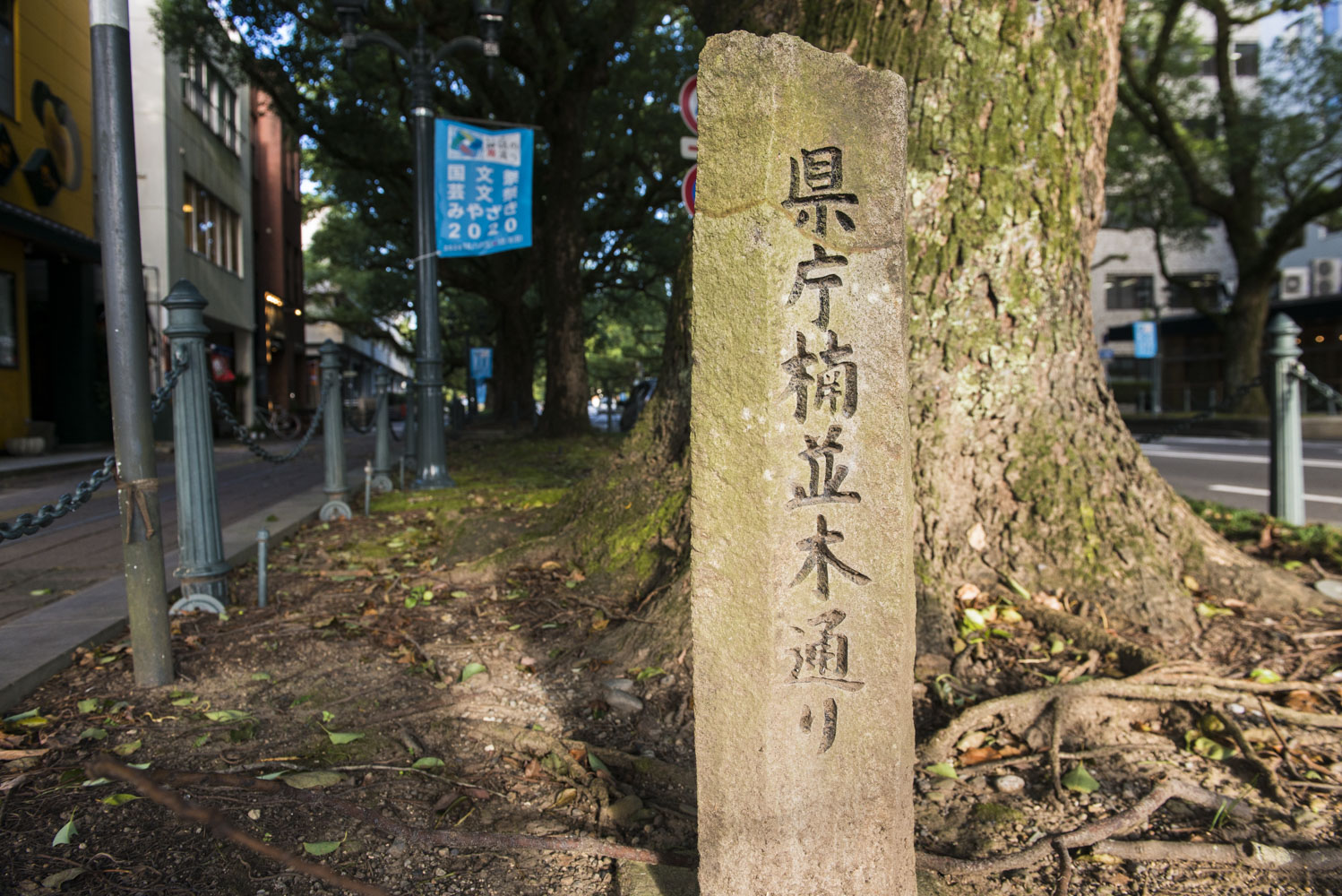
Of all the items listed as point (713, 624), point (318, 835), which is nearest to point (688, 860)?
point (713, 624)

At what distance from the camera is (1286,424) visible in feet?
18.5

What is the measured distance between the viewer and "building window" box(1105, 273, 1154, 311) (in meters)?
38.1

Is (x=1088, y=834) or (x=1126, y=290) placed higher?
(x=1126, y=290)

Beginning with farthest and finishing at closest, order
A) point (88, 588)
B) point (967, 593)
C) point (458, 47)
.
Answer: point (458, 47) < point (88, 588) < point (967, 593)

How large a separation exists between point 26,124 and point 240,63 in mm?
3289

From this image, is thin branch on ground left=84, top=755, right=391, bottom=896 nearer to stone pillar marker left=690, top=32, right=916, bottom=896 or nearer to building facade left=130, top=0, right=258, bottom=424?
stone pillar marker left=690, top=32, right=916, bottom=896

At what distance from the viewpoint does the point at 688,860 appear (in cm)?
225

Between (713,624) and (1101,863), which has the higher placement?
(713,624)

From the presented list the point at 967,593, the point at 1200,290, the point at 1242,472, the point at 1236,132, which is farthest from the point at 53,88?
the point at 1200,290

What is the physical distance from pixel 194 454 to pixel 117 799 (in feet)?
6.68

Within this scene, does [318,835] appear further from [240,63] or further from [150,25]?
[150,25]

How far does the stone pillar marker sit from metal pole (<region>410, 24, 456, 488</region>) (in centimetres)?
692

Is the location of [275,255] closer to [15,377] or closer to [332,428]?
[15,377]

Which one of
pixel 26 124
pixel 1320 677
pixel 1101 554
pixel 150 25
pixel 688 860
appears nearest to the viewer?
pixel 688 860
